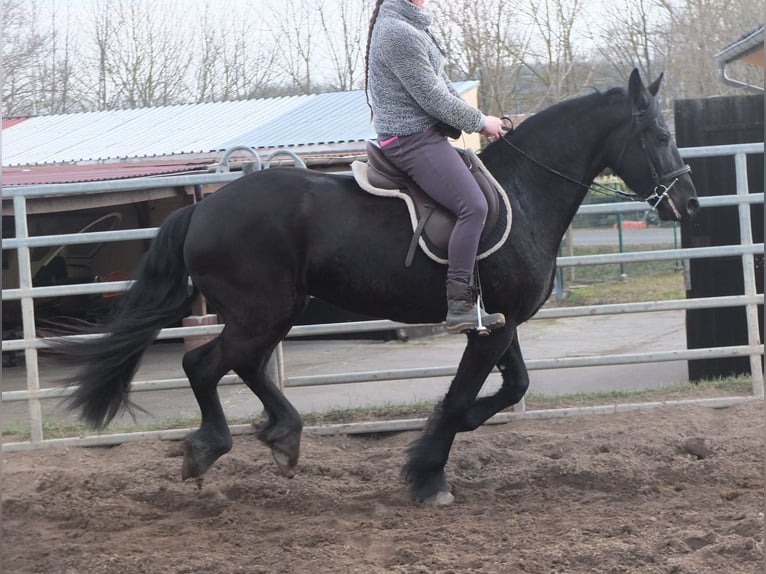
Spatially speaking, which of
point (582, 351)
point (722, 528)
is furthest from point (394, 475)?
point (582, 351)

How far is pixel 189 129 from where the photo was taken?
17328mm

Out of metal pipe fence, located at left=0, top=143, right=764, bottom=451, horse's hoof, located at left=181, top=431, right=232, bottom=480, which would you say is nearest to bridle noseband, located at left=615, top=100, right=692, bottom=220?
metal pipe fence, located at left=0, top=143, right=764, bottom=451

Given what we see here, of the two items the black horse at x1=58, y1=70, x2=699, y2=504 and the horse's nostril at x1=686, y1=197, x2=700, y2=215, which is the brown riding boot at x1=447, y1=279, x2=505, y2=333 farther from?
the horse's nostril at x1=686, y1=197, x2=700, y2=215

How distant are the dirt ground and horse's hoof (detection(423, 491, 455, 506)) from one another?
5cm

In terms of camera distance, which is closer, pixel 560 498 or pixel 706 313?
pixel 560 498

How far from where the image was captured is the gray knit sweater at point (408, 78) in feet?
14.4

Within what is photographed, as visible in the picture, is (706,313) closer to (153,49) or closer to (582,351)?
(582,351)

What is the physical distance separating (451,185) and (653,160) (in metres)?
1.19

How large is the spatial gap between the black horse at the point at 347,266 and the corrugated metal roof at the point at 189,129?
31.1 feet

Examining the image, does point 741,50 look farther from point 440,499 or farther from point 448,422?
point 440,499

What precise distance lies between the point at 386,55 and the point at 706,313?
4.26 meters

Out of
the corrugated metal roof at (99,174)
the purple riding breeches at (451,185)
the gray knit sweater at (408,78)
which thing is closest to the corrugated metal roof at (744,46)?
the corrugated metal roof at (99,174)

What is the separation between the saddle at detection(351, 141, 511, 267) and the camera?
4.42 metres

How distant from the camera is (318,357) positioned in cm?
1116
